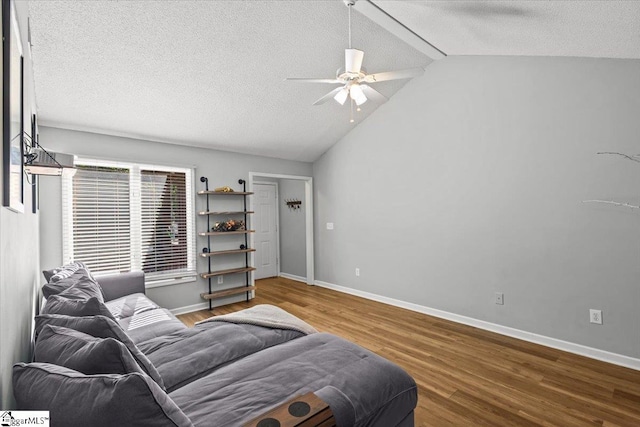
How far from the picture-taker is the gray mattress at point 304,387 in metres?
1.29

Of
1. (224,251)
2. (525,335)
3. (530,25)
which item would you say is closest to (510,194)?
→ (525,335)

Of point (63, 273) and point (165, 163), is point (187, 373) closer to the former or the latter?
point (63, 273)

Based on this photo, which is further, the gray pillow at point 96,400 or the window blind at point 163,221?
the window blind at point 163,221

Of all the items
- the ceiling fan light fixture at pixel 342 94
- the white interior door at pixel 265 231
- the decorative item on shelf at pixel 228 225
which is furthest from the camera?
the white interior door at pixel 265 231

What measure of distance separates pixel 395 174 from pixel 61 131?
4304 mm

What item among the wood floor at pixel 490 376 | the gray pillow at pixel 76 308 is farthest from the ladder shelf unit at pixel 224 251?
the gray pillow at pixel 76 308

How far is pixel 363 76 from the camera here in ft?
7.79

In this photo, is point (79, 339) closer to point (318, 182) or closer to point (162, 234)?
point (162, 234)

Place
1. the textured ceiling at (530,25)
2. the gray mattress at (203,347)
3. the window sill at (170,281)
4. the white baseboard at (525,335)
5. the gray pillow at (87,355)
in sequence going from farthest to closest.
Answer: the window sill at (170,281), the white baseboard at (525,335), the textured ceiling at (530,25), the gray mattress at (203,347), the gray pillow at (87,355)

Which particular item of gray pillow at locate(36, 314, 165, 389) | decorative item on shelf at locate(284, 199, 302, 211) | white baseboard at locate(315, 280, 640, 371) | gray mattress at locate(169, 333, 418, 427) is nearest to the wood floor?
white baseboard at locate(315, 280, 640, 371)

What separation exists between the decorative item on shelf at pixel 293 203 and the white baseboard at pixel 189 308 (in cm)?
281

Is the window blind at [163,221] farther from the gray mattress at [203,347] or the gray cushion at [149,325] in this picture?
the gray mattress at [203,347]

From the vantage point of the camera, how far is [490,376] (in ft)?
8.75

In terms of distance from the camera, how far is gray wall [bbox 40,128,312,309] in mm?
3490
